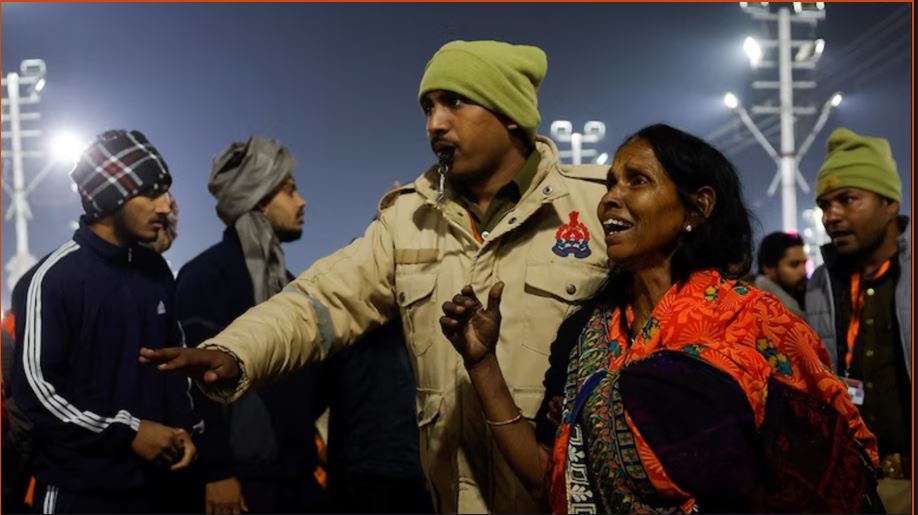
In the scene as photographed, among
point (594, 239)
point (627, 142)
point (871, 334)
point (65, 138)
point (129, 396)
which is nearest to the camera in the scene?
point (627, 142)

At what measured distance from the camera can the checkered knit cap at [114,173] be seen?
3.14m

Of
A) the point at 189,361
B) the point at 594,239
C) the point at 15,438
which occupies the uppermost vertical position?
the point at 594,239

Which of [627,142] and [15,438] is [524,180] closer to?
[627,142]

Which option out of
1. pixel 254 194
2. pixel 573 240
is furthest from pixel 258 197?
pixel 573 240

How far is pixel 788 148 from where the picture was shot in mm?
15914

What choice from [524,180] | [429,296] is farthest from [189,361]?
[524,180]

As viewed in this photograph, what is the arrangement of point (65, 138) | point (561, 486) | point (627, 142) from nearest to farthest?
point (561, 486) → point (627, 142) → point (65, 138)

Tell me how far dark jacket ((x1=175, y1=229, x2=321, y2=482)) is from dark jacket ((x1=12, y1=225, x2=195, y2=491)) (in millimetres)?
147

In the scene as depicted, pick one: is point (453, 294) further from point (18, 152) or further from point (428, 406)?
point (18, 152)

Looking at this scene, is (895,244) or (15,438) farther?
(895,244)

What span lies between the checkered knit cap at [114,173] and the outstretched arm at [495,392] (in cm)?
166

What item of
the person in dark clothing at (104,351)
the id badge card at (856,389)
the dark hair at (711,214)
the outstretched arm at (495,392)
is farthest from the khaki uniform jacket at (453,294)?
the id badge card at (856,389)

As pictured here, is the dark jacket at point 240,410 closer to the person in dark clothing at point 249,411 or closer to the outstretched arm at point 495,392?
the person in dark clothing at point 249,411

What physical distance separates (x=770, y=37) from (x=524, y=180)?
15.9 meters
